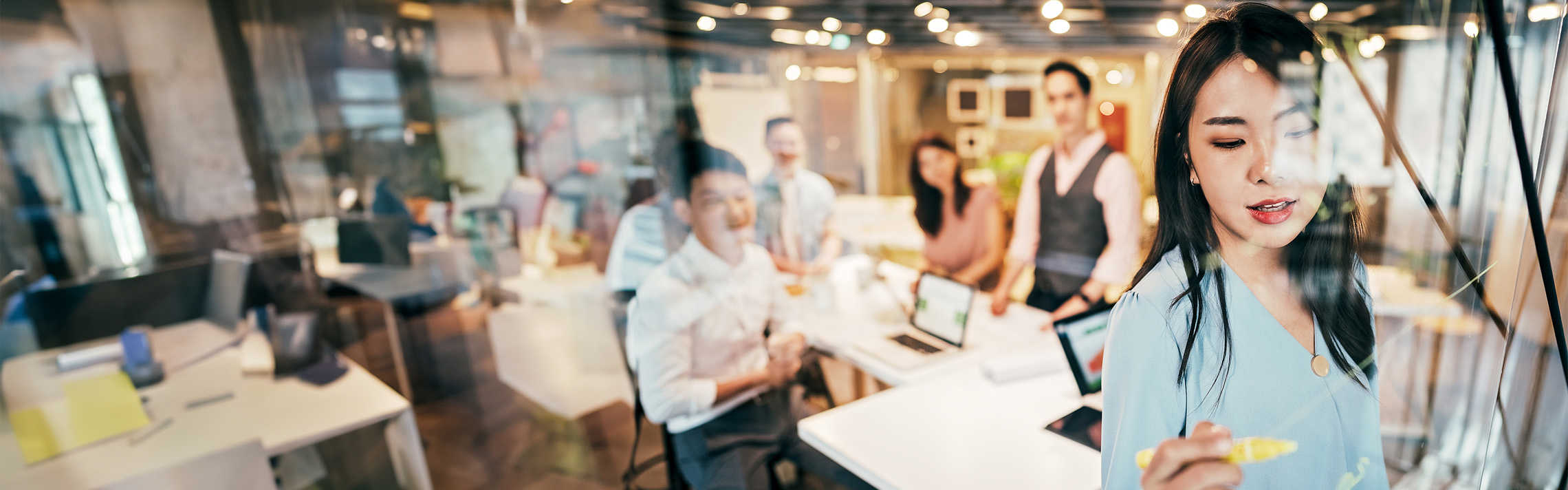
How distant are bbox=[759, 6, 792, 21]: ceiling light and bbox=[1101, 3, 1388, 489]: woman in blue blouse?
3.24 meters

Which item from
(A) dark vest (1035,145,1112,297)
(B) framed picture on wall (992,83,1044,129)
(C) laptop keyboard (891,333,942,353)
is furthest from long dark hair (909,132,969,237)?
(B) framed picture on wall (992,83,1044,129)

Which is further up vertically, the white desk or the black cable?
the black cable

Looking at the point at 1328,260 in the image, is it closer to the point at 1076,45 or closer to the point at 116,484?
the point at 116,484

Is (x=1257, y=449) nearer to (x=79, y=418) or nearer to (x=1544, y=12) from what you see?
→ (x=1544, y=12)

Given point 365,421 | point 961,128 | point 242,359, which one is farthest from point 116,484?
point 961,128

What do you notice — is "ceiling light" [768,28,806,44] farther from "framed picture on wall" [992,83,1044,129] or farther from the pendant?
the pendant

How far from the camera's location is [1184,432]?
2.15 ft

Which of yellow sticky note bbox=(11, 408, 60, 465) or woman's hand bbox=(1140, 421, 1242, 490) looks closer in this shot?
woman's hand bbox=(1140, 421, 1242, 490)

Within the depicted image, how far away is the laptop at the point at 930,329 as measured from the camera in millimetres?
1847

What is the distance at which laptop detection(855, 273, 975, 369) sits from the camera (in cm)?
185

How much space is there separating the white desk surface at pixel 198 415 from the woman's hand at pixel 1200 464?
1886mm

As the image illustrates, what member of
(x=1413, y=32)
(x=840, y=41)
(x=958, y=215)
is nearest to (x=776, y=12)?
(x=840, y=41)

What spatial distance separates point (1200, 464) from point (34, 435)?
2448mm

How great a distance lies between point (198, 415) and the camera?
1.68 m
